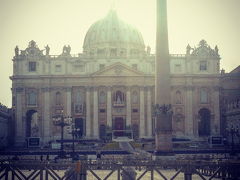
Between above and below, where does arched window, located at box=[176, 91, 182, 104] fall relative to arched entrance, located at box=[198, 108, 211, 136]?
above

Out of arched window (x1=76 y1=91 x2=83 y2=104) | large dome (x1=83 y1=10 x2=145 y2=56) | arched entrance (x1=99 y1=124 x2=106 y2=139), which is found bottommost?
arched entrance (x1=99 y1=124 x2=106 y2=139)

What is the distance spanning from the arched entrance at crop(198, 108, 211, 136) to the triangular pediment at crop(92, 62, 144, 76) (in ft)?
46.3

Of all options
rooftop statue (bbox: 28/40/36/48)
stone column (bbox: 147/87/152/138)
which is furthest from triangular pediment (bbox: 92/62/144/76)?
rooftop statue (bbox: 28/40/36/48)

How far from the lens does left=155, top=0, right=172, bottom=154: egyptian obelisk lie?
32.8 meters

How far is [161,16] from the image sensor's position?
33.5m

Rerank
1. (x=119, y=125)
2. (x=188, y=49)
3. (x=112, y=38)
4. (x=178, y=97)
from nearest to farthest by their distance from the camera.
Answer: (x=119, y=125)
(x=178, y=97)
(x=188, y=49)
(x=112, y=38)

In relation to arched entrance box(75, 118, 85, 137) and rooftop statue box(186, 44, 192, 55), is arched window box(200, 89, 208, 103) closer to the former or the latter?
rooftop statue box(186, 44, 192, 55)

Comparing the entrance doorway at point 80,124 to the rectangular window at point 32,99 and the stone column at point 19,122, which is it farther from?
the stone column at point 19,122

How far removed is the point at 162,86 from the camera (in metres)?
32.7

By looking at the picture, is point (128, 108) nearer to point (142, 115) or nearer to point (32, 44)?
point (142, 115)

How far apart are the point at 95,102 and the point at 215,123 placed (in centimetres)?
2142

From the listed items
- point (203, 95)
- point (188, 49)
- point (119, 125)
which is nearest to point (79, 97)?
point (119, 125)

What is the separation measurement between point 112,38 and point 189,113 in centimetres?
2537

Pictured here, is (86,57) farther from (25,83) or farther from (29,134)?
(29,134)
